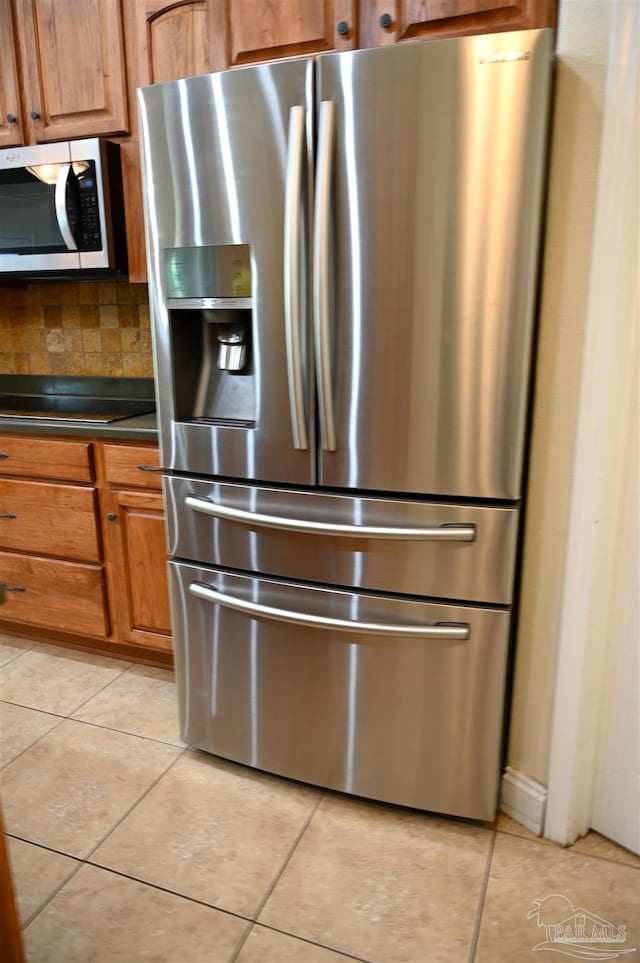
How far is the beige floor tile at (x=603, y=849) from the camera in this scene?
60.9 inches

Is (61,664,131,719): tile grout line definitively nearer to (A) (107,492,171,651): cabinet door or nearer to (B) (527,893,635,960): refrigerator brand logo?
(A) (107,492,171,651): cabinet door

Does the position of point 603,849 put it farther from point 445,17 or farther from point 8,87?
point 8,87

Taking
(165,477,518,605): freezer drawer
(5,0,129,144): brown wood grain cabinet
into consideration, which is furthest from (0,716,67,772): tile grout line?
(5,0,129,144): brown wood grain cabinet

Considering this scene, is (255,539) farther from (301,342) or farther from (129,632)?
(129,632)

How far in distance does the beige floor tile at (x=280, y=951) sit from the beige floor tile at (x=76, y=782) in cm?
49

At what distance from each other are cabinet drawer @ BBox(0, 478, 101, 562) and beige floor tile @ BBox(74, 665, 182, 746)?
0.46 meters

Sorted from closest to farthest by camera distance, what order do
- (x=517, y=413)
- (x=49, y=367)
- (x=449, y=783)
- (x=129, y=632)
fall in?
(x=517, y=413), (x=449, y=783), (x=129, y=632), (x=49, y=367)

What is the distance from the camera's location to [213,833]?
1631 millimetres

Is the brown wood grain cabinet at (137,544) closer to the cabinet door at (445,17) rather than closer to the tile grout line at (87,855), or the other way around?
the tile grout line at (87,855)

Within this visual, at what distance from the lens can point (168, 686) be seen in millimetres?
2270

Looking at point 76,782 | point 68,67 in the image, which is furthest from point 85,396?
point 76,782

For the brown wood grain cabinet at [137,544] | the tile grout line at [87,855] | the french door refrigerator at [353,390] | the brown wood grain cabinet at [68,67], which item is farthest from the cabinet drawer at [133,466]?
the brown wood grain cabinet at [68,67]

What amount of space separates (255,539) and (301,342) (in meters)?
0.50

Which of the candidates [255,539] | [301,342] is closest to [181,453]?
[255,539]
